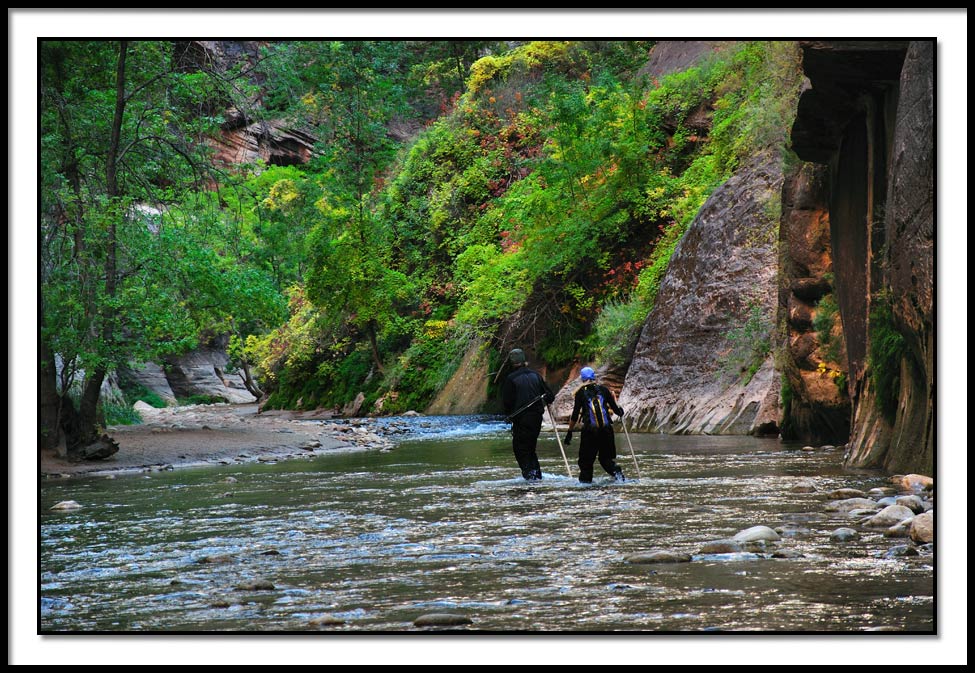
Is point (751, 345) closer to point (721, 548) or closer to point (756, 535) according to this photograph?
point (756, 535)

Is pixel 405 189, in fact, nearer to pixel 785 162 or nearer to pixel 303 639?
pixel 785 162

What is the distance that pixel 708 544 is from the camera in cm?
739

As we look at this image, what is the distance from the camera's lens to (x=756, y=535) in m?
7.64

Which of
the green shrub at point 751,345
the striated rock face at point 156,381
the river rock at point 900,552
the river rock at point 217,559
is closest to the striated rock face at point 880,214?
the river rock at point 900,552

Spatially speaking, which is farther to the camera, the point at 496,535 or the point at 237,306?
the point at 237,306

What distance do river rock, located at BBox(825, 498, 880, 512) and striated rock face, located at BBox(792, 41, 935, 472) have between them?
0.76 meters

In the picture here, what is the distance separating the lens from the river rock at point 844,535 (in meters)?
7.57

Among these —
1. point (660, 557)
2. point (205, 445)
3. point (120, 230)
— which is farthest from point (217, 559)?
point (205, 445)

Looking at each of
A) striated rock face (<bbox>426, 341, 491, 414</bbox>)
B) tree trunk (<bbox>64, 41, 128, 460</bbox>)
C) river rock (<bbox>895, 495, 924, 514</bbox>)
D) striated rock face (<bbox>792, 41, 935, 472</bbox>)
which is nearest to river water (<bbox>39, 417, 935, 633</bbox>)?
river rock (<bbox>895, 495, 924, 514</bbox>)

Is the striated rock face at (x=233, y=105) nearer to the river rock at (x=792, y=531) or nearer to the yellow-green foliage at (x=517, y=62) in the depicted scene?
the river rock at (x=792, y=531)

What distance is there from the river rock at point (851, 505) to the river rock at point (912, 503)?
12.3 inches

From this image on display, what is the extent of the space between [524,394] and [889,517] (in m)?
5.95
